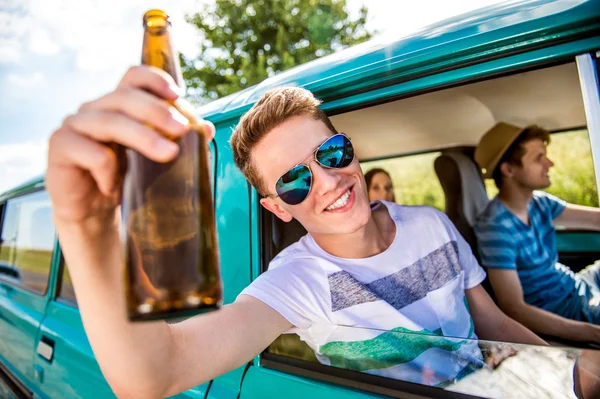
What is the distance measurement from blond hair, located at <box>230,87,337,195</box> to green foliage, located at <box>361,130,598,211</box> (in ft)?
5.98

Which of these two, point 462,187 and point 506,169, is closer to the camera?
point 506,169

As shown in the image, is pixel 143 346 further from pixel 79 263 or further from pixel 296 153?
pixel 296 153

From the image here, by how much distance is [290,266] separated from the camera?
1439mm

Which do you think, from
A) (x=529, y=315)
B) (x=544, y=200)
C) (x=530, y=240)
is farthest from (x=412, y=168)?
(x=529, y=315)

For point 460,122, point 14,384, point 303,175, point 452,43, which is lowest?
point 14,384

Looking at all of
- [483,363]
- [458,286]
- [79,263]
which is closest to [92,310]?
[79,263]

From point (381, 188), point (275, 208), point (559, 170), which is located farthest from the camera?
point (559, 170)

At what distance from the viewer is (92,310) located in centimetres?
77

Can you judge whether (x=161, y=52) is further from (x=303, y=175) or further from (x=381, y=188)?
(x=381, y=188)

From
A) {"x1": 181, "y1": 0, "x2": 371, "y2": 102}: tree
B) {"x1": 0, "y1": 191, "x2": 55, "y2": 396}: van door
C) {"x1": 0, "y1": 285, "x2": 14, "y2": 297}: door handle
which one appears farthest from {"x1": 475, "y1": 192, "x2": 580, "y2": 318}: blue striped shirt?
{"x1": 181, "y1": 0, "x2": 371, "y2": 102}: tree

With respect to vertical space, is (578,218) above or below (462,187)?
below

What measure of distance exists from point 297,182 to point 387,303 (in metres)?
0.51

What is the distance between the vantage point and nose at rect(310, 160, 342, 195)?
4.74 feet

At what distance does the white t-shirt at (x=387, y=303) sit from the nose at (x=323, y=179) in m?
0.24
